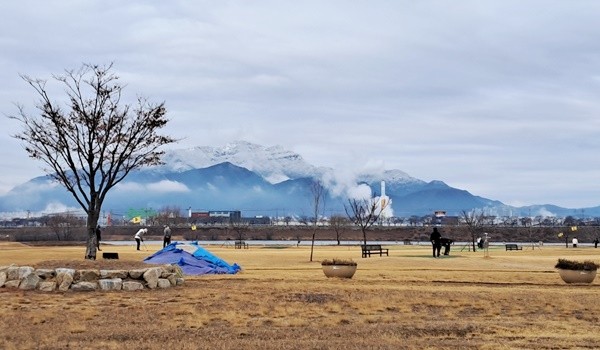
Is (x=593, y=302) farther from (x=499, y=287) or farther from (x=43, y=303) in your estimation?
(x=43, y=303)

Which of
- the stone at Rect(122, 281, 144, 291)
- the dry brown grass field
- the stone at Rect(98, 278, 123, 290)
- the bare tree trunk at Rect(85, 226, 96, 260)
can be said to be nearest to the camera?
Answer: the dry brown grass field

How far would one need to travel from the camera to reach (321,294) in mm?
26812

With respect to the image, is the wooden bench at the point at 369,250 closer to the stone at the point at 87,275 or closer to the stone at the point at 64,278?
the stone at the point at 87,275

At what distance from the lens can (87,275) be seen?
2814cm

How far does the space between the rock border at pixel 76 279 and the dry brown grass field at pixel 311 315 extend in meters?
0.58

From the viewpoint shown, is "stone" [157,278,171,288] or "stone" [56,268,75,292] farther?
"stone" [157,278,171,288]

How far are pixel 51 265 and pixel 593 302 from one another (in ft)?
64.8

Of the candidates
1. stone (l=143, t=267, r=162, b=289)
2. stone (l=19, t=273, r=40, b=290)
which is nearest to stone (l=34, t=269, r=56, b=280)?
stone (l=19, t=273, r=40, b=290)

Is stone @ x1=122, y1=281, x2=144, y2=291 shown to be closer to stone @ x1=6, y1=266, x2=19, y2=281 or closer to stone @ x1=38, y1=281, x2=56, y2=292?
stone @ x1=38, y1=281, x2=56, y2=292

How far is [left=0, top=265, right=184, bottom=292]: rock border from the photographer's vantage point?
1093 inches

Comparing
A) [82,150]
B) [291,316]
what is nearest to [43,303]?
[291,316]

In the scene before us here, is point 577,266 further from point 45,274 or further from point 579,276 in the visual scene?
point 45,274

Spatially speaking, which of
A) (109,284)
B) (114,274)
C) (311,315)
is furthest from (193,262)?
(311,315)

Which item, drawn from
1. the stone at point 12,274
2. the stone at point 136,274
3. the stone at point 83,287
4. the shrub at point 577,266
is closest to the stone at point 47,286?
the stone at point 83,287
